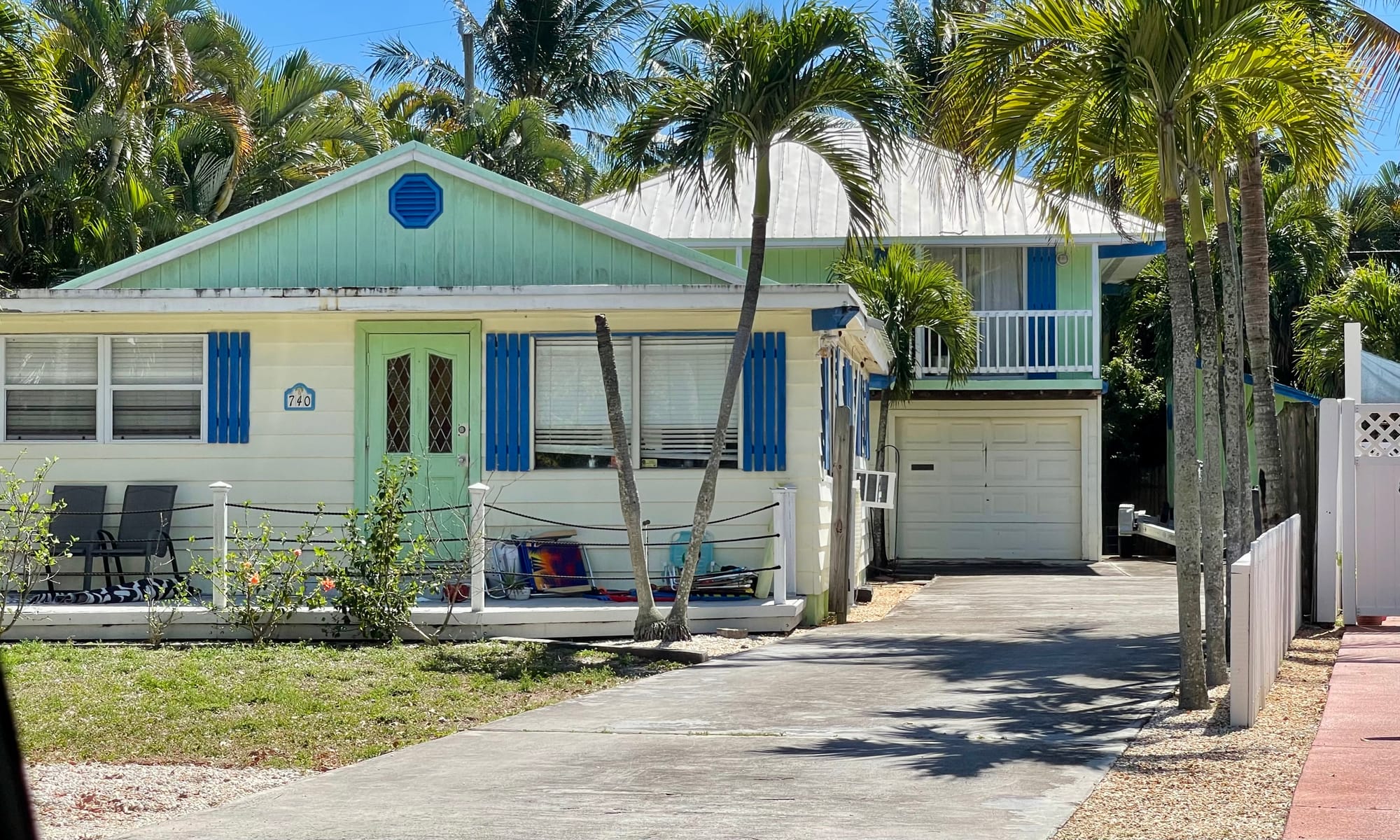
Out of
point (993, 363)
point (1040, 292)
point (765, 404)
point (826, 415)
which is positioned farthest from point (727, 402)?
point (1040, 292)

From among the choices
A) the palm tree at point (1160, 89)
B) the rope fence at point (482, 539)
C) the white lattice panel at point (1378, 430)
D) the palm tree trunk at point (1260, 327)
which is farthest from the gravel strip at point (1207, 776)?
the rope fence at point (482, 539)

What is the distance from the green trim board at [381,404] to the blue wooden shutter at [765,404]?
2489mm

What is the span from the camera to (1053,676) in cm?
973

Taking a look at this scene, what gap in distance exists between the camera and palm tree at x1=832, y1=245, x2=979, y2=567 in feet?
64.8

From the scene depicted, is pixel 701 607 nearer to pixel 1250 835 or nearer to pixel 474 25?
pixel 1250 835

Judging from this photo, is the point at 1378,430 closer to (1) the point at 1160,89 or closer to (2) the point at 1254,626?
(1) the point at 1160,89

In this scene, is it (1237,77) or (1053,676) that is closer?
(1237,77)

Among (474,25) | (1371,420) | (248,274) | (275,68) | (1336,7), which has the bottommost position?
(1371,420)

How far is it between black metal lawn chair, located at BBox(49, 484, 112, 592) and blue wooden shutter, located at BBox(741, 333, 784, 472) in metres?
5.84

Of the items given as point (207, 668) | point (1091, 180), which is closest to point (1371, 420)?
point (1091, 180)

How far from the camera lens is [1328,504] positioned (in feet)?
39.8

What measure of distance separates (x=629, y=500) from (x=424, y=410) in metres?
3.19

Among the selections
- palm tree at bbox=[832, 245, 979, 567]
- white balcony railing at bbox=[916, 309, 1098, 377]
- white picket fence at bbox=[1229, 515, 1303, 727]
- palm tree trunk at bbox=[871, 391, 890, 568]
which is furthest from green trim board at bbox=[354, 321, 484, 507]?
white balcony railing at bbox=[916, 309, 1098, 377]

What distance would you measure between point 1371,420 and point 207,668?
925cm
